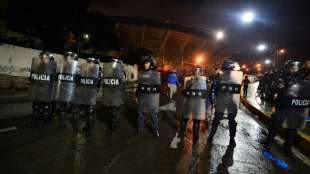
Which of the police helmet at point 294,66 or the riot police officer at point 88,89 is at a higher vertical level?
the police helmet at point 294,66

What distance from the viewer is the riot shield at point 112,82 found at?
5.94 meters

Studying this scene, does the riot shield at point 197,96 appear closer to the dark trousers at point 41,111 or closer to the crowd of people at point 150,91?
the crowd of people at point 150,91

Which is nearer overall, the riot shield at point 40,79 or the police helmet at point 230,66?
the police helmet at point 230,66

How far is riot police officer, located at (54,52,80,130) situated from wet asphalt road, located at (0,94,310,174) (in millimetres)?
722

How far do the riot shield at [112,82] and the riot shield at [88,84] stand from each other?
23 cm

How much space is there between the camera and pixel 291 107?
5.21 meters

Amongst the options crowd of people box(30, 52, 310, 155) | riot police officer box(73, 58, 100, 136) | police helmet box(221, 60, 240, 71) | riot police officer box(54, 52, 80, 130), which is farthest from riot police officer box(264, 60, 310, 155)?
riot police officer box(54, 52, 80, 130)

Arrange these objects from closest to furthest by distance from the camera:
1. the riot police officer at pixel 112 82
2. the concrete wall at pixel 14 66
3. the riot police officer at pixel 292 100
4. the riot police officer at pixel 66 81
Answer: the riot police officer at pixel 292 100 < the riot police officer at pixel 112 82 < the riot police officer at pixel 66 81 < the concrete wall at pixel 14 66

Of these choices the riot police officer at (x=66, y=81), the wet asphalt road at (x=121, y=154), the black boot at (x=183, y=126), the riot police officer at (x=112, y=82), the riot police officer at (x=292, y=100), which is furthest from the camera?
the riot police officer at (x=66, y=81)

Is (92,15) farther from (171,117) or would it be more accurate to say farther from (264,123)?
(264,123)

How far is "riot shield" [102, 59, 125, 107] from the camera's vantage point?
594cm

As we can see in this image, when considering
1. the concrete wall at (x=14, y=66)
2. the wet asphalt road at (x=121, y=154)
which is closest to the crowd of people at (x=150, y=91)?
the wet asphalt road at (x=121, y=154)

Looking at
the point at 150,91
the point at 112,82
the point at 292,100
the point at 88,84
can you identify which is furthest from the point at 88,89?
the point at 292,100

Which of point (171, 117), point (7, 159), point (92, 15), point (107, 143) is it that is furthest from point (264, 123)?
point (92, 15)
